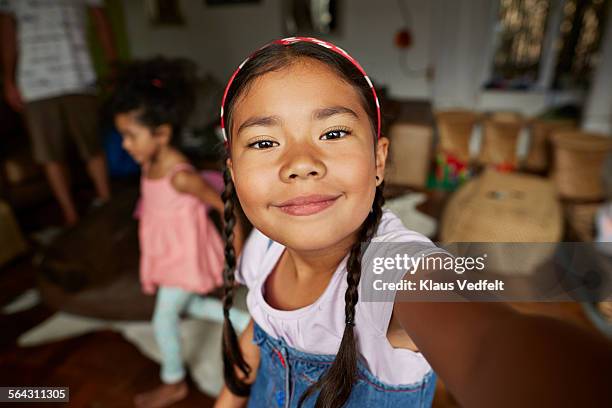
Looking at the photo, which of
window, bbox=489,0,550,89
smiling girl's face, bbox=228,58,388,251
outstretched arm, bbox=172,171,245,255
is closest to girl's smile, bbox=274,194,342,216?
smiling girl's face, bbox=228,58,388,251

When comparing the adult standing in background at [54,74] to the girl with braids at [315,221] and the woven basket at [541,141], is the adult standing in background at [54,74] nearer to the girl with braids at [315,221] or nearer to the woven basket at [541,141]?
the girl with braids at [315,221]

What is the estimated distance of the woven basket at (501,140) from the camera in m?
3.32

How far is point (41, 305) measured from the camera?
192 cm

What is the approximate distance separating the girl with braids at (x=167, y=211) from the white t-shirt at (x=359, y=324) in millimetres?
694

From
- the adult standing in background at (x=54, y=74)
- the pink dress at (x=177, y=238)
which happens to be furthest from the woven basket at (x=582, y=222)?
the adult standing in background at (x=54, y=74)

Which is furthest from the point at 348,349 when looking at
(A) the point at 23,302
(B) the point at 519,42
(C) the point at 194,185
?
(B) the point at 519,42

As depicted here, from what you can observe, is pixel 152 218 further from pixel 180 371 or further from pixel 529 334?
pixel 529 334

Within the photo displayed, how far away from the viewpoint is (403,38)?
3529 millimetres

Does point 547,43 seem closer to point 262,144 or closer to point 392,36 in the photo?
point 392,36

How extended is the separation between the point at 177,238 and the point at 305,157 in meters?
1.01

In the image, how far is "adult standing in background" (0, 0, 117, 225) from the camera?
2.21m

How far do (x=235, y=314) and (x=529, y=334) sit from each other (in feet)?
3.72

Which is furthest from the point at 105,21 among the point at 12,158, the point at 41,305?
the point at 41,305

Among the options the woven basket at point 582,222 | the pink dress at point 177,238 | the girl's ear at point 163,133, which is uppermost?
the girl's ear at point 163,133
